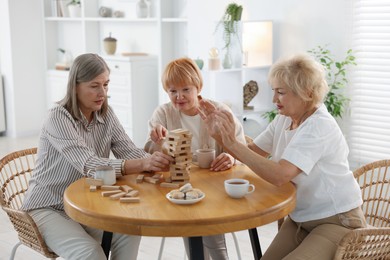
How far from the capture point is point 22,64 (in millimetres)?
7570

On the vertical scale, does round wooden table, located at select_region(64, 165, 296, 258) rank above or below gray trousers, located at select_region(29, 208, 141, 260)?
above

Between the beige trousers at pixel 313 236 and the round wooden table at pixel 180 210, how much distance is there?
17 centimetres

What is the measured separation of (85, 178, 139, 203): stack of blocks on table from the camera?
229cm

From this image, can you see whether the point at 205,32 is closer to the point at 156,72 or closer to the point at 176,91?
the point at 156,72

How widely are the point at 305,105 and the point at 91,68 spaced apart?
0.94 m

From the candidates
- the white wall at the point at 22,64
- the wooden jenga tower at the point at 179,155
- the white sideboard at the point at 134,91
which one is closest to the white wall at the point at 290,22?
the white sideboard at the point at 134,91

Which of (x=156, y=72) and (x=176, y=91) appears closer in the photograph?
(x=176, y=91)

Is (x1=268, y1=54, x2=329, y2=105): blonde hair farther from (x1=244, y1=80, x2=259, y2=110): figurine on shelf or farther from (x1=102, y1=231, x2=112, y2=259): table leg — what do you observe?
(x1=244, y1=80, x2=259, y2=110): figurine on shelf

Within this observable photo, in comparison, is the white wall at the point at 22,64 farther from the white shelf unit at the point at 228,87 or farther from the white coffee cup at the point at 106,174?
the white coffee cup at the point at 106,174

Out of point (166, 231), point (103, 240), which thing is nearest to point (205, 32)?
point (103, 240)

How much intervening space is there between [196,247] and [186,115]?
0.90m

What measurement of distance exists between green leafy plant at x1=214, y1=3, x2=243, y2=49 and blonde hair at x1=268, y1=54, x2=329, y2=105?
2886 millimetres

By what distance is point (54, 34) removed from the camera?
7977 mm

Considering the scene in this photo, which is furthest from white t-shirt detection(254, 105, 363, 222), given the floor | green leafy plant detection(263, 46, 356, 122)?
green leafy plant detection(263, 46, 356, 122)
